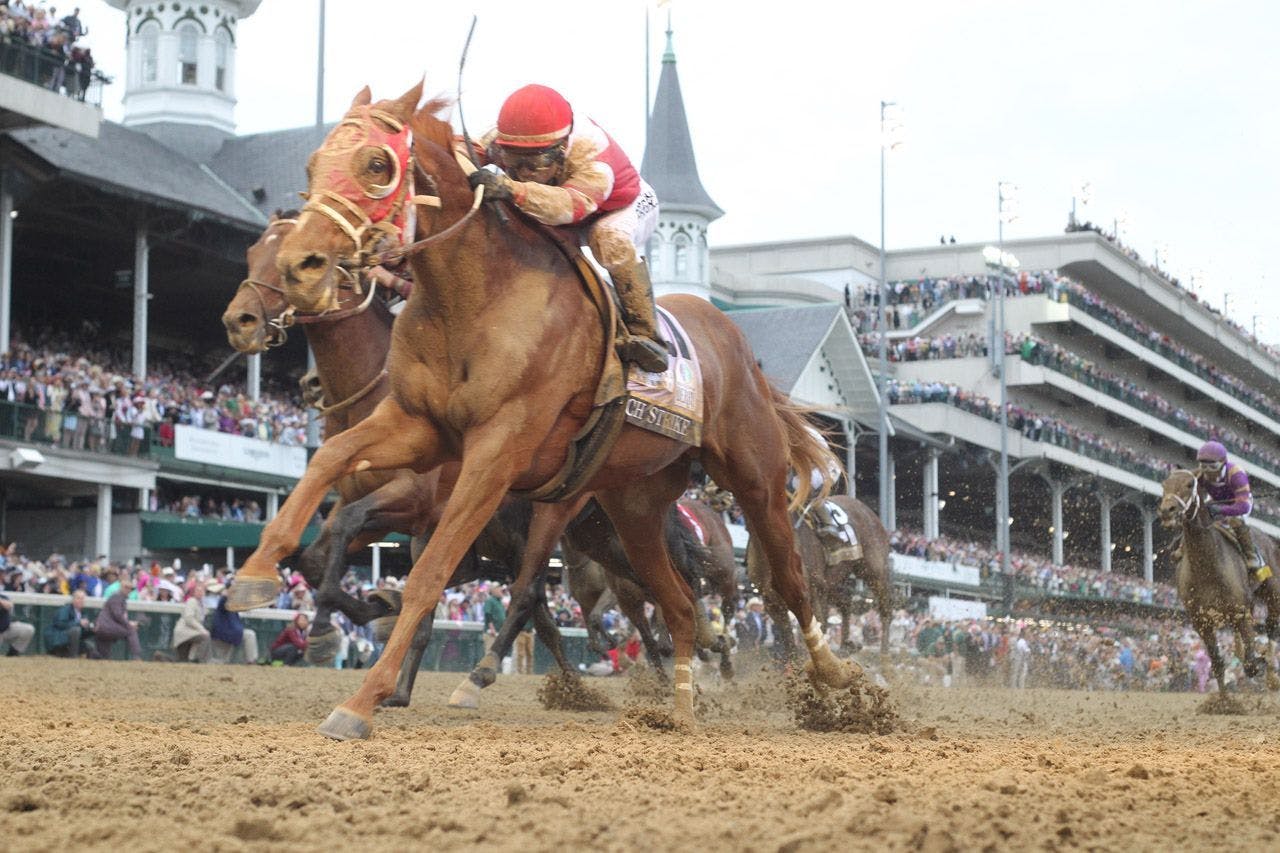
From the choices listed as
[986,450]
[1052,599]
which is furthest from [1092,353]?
[1052,599]

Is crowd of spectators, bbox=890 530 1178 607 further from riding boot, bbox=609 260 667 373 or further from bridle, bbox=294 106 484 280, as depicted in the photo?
bridle, bbox=294 106 484 280

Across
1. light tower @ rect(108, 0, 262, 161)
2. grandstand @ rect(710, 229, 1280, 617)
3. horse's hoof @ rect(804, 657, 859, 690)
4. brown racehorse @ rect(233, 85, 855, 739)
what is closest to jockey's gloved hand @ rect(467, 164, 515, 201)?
brown racehorse @ rect(233, 85, 855, 739)

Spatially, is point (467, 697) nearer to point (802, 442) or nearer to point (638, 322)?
point (802, 442)

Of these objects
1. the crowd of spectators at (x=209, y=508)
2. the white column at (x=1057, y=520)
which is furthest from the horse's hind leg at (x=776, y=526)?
the white column at (x=1057, y=520)

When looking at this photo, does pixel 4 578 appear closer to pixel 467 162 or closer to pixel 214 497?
pixel 214 497

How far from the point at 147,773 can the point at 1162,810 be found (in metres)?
2.96

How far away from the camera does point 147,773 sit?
5133 millimetres

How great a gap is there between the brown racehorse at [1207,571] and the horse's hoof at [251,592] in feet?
32.4

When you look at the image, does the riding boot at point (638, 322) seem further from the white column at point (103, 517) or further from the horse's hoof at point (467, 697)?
the white column at point (103, 517)

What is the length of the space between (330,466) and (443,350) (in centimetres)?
69

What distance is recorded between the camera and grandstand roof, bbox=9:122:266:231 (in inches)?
1164

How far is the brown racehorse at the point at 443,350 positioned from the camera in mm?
6383

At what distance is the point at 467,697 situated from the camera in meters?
10.6

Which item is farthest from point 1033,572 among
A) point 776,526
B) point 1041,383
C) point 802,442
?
point 776,526
